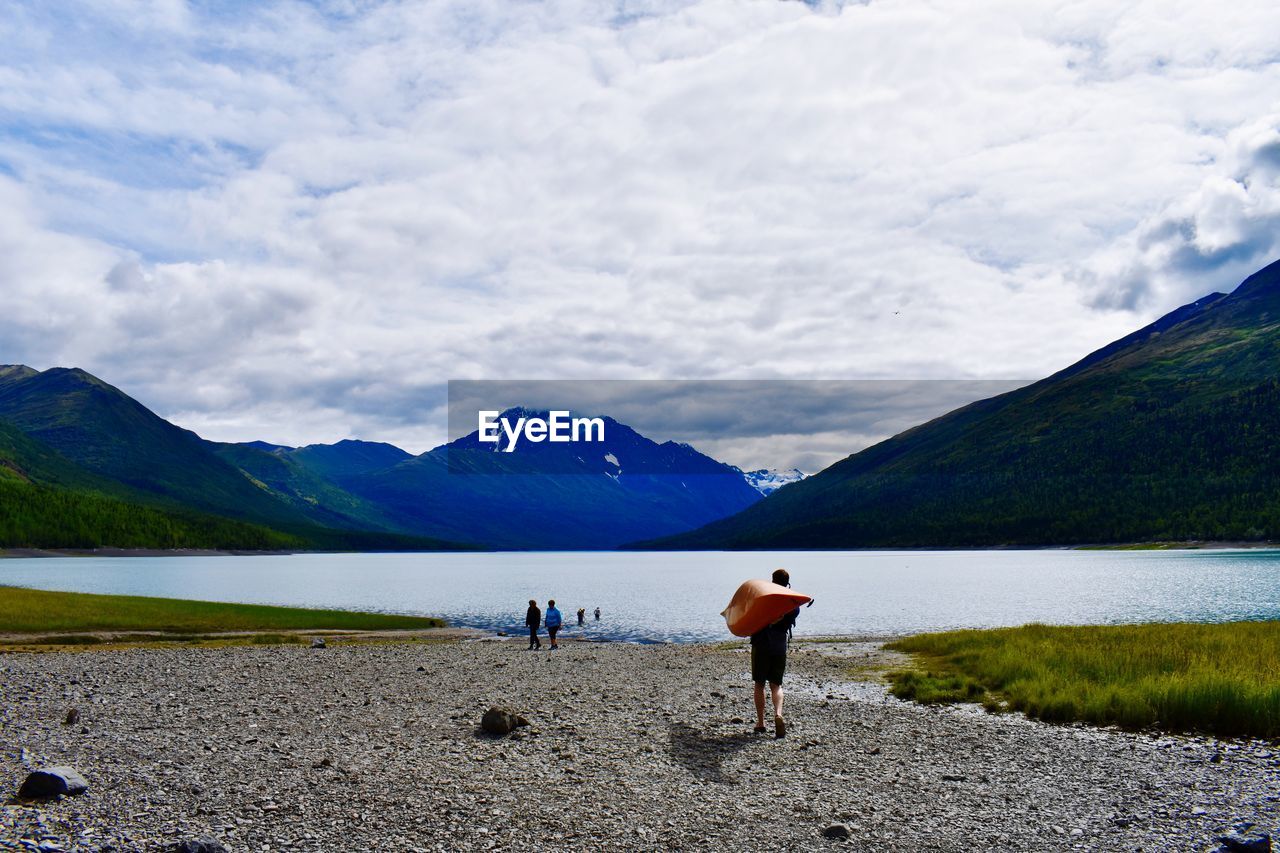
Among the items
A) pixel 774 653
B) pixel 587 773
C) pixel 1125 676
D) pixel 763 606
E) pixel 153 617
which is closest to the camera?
pixel 587 773

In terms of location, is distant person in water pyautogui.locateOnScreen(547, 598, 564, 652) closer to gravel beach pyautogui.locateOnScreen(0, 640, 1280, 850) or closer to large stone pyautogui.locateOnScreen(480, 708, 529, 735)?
gravel beach pyautogui.locateOnScreen(0, 640, 1280, 850)

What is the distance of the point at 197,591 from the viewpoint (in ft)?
414

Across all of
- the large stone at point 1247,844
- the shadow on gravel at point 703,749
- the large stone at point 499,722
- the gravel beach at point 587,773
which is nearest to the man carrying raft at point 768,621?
the shadow on gravel at point 703,749

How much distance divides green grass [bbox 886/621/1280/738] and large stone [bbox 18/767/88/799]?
2413 centimetres

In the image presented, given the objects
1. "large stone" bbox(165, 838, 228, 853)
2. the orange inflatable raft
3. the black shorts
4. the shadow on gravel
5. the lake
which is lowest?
the lake

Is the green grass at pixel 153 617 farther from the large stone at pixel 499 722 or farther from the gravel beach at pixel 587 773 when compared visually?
the large stone at pixel 499 722

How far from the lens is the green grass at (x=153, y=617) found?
58094 mm

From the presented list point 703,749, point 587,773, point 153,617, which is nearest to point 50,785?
point 587,773

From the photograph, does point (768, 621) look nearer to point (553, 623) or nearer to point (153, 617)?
point (553, 623)

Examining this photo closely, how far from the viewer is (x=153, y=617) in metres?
65.4

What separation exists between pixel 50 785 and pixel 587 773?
9.87 meters

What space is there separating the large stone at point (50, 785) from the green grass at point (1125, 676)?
79.2ft

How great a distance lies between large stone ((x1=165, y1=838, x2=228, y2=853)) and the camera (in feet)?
41.4

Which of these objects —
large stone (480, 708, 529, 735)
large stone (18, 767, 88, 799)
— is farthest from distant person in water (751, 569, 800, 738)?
→ large stone (18, 767, 88, 799)
